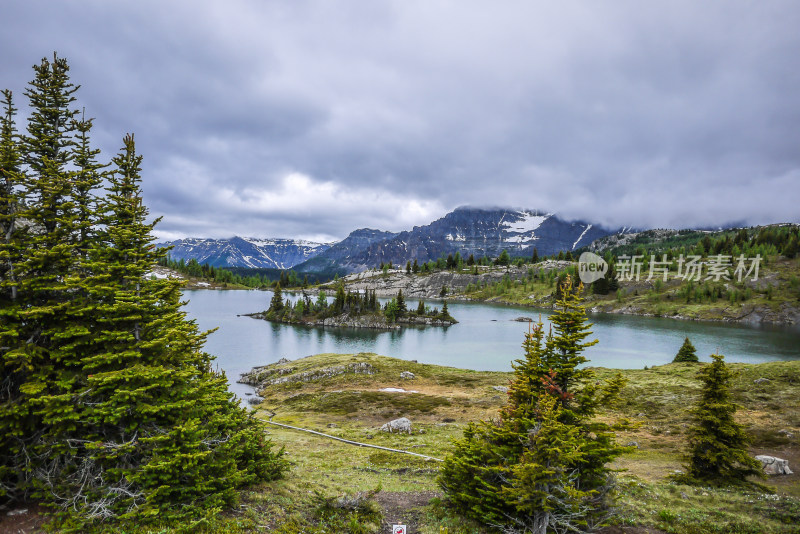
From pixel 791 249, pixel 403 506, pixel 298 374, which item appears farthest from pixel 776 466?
pixel 791 249

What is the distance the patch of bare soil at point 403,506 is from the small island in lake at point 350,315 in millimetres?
127571

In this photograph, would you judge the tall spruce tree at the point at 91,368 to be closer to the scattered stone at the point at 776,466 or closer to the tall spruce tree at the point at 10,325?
the tall spruce tree at the point at 10,325

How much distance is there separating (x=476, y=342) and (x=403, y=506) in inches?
4020

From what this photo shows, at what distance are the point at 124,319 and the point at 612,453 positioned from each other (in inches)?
710

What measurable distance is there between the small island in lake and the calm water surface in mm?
7566

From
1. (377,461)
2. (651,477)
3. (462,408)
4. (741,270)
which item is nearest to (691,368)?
(462,408)

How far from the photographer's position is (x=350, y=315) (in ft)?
495

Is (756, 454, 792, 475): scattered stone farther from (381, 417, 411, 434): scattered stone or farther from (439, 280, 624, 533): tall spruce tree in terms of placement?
(381, 417, 411, 434): scattered stone

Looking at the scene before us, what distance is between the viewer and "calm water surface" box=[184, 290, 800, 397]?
88.3 meters

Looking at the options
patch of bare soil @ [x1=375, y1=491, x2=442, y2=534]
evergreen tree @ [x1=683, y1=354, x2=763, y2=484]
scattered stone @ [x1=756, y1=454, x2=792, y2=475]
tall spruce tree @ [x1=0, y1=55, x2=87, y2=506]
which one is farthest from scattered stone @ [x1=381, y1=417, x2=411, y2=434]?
tall spruce tree @ [x1=0, y1=55, x2=87, y2=506]

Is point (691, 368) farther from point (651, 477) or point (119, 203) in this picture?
point (119, 203)

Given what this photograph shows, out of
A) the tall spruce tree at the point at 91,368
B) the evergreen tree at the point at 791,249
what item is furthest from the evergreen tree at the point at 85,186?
the evergreen tree at the point at 791,249

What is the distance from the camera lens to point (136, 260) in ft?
45.5

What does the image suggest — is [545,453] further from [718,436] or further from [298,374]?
[298,374]
